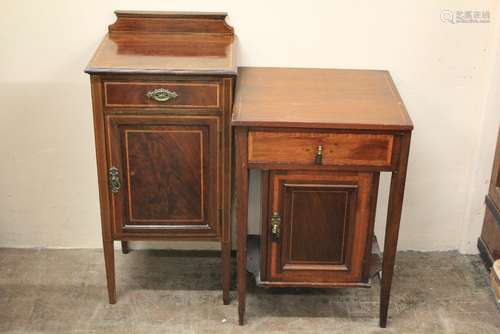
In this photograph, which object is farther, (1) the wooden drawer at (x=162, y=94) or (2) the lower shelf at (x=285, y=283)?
(2) the lower shelf at (x=285, y=283)

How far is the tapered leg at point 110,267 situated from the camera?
8.51 ft

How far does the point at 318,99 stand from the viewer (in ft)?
7.72

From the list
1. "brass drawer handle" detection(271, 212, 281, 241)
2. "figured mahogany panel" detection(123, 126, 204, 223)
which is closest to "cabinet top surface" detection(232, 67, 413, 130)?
"figured mahogany panel" detection(123, 126, 204, 223)

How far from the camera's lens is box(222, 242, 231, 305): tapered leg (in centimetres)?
259

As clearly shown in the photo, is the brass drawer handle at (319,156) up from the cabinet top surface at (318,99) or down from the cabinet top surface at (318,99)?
down

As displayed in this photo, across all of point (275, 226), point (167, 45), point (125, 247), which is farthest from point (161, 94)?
point (125, 247)

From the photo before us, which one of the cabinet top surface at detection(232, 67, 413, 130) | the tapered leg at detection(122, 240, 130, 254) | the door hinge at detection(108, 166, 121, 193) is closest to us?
the cabinet top surface at detection(232, 67, 413, 130)

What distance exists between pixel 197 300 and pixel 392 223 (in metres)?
0.83

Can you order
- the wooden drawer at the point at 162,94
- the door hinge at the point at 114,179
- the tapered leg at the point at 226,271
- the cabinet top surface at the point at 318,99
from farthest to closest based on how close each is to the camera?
1. the tapered leg at the point at 226,271
2. the door hinge at the point at 114,179
3. the wooden drawer at the point at 162,94
4. the cabinet top surface at the point at 318,99

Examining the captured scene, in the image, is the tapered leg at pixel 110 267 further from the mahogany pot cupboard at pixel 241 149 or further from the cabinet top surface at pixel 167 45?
the cabinet top surface at pixel 167 45

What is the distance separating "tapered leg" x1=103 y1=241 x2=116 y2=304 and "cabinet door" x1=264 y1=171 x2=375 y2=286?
0.58 metres

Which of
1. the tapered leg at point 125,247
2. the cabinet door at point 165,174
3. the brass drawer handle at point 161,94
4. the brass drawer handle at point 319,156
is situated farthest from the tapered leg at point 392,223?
the tapered leg at point 125,247

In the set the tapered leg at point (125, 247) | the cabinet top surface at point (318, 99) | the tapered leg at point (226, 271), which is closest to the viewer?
the cabinet top surface at point (318, 99)

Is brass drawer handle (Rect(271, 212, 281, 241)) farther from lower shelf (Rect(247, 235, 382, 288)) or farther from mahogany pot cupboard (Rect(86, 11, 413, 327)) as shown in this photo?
lower shelf (Rect(247, 235, 382, 288))
